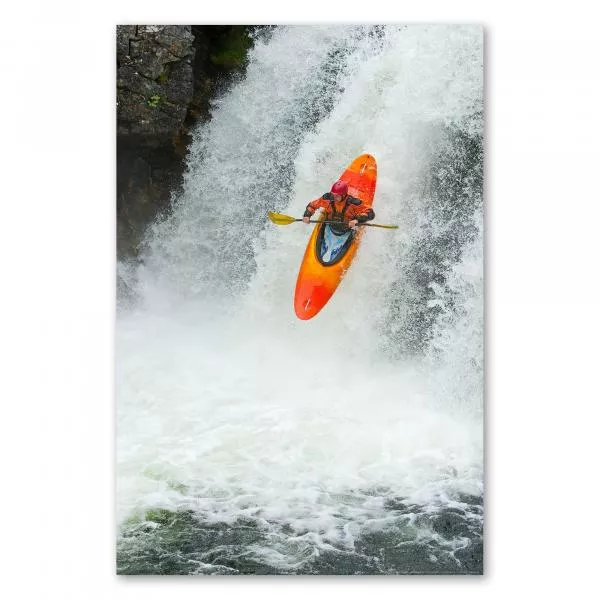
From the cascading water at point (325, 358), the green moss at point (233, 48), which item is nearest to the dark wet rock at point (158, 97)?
the green moss at point (233, 48)

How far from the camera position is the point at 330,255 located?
2949 mm

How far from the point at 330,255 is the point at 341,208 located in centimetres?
22

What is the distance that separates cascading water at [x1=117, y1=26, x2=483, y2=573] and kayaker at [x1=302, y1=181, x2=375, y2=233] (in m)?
0.05

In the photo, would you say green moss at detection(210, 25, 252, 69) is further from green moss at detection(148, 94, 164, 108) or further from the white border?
green moss at detection(148, 94, 164, 108)

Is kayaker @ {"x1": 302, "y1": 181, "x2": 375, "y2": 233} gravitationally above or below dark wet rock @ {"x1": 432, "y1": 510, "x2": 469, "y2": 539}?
above

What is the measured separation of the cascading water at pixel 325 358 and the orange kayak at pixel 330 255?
0.05m

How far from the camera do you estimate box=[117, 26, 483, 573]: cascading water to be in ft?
9.44

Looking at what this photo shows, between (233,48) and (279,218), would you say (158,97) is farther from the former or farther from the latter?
(279,218)

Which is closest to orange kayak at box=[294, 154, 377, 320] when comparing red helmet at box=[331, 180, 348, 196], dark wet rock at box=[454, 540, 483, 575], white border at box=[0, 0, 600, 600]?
red helmet at box=[331, 180, 348, 196]

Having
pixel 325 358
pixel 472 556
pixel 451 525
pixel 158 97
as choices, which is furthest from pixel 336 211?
pixel 472 556
